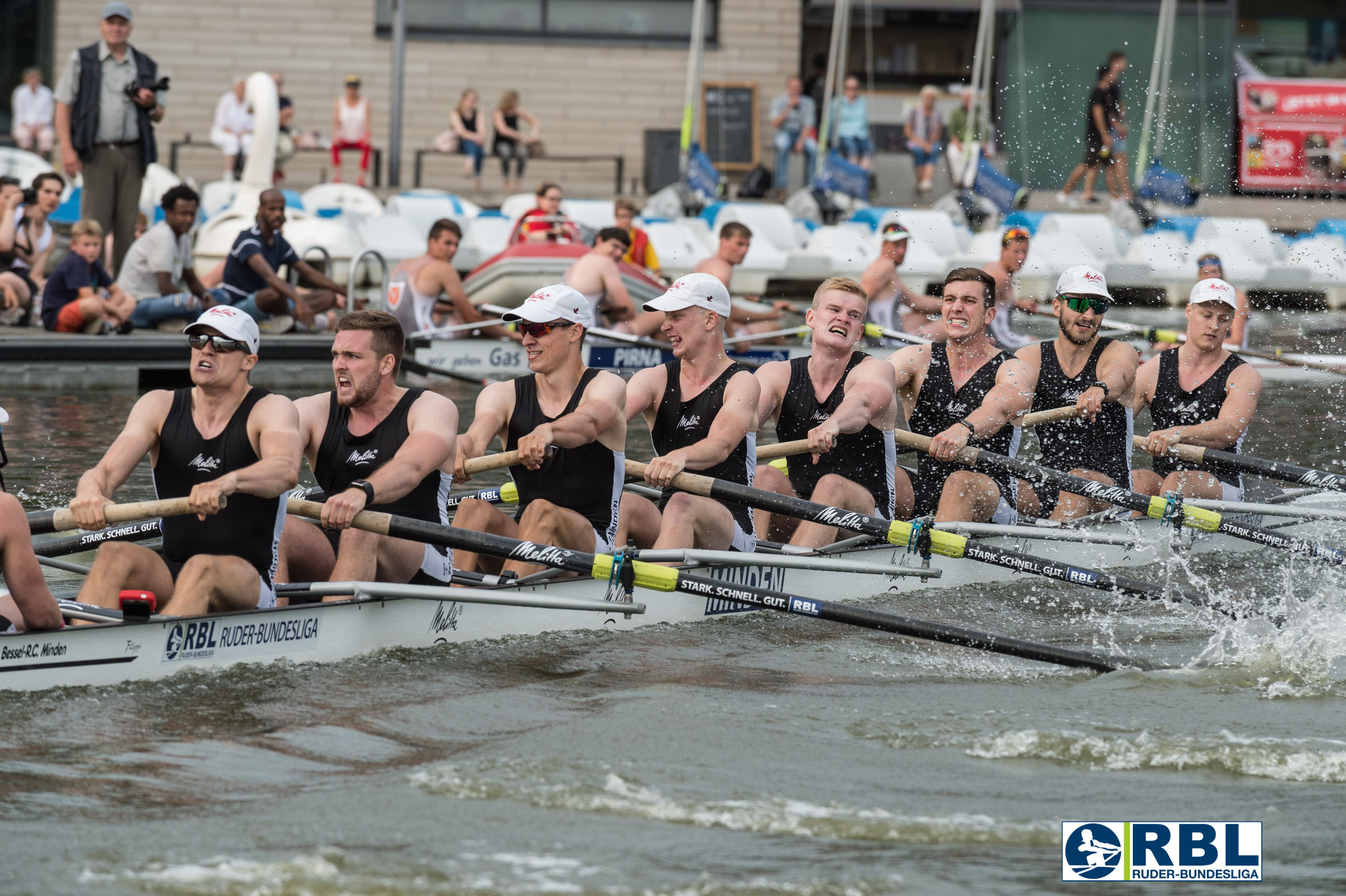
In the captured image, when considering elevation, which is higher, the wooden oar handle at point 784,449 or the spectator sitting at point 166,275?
the spectator sitting at point 166,275

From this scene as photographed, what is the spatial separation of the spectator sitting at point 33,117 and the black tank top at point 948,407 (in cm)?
1709

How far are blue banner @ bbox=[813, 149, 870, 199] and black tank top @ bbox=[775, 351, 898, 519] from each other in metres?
15.3

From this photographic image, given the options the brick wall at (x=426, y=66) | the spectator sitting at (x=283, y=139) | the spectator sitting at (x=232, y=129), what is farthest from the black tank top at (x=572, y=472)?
the brick wall at (x=426, y=66)

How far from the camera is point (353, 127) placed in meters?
22.5

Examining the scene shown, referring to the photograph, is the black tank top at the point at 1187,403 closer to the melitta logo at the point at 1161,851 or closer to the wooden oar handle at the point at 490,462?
the wooden oar handle at the point at 490,462

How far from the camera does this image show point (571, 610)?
20.9 feet

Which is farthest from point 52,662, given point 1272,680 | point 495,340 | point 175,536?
point 495,340

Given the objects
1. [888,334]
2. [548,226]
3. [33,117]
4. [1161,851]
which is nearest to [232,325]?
[1161,851]

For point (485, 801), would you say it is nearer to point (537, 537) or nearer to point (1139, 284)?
point (537, 537)

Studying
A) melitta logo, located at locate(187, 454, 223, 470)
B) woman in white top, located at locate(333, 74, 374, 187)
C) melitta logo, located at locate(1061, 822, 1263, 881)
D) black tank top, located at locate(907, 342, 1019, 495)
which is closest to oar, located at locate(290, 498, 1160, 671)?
melitta logo, located at locate(187, 454, 223, 470)

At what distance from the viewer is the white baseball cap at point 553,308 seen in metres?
6.45

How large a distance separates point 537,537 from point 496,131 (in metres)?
17.8

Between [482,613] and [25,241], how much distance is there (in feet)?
29.6

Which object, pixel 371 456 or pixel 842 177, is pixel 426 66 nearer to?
pixel 842 177
